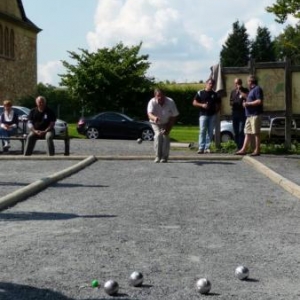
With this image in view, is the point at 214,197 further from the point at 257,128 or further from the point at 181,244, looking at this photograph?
the point at 257,128

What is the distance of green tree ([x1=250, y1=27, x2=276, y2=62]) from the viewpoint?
4601 inches

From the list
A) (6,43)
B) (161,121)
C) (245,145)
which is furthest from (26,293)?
(6,43)

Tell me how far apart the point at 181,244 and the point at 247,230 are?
1.06m

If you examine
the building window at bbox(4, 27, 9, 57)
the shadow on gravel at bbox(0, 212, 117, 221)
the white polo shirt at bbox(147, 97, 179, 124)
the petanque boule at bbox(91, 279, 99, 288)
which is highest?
the building window at bbox(4, 27, 9, 57)

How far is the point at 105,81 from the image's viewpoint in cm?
5138

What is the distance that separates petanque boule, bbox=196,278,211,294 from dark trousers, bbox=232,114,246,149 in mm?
13137

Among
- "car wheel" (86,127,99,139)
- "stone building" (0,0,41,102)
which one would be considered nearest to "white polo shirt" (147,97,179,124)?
"car wheel" (86,127,99,139)

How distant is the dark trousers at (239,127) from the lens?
1806cm

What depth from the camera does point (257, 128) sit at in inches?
669

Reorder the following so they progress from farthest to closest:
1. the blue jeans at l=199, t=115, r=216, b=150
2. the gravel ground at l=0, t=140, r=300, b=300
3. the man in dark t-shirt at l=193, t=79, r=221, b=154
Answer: the blue jeans at l=199, t=115, r=216, b=150, the man in dark t-shirt at l=193, t=79, r=221, b=154, the gravel ground at l=0, t=140, r=300, b=300

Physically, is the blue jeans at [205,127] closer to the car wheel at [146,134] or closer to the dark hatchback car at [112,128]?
the car wheel at [146,134]

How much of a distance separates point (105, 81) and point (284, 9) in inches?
1282

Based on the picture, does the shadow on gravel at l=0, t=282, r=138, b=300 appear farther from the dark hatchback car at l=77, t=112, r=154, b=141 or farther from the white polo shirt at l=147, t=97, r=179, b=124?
the dark hatchback car at l=77, t=112, r=154, b=141

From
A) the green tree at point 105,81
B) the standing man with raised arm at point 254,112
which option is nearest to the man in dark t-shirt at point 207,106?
the standing man with raised arm at point 254,112
